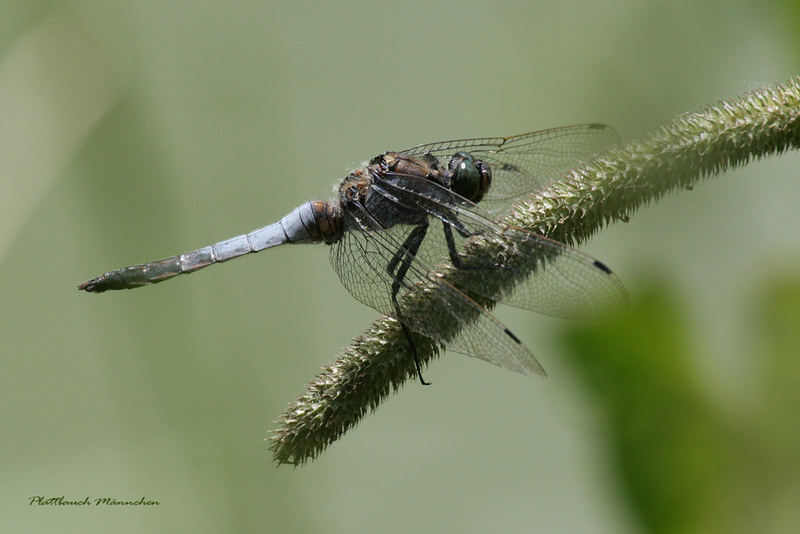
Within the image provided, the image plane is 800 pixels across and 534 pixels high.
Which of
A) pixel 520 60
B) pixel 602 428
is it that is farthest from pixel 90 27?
pixel 602 428

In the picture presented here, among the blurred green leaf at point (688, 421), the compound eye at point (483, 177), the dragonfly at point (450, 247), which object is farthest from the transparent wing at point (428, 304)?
the compound eye at point (483, 177)

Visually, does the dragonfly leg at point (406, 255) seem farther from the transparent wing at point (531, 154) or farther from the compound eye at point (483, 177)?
the transparent wing at point (531, 154)

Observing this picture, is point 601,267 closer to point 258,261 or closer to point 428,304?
point 428,304

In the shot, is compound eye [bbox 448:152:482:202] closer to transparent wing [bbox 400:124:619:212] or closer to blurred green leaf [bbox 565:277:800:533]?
transparent wing [bbox 400:124:619:212]

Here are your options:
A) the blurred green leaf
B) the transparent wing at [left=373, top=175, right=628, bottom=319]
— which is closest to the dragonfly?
the transparent wing at [left=373, top=175, right=628, bottom=319]

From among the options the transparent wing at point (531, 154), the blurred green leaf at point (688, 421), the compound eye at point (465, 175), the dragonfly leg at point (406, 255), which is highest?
the transparent wing at point (531, 154)

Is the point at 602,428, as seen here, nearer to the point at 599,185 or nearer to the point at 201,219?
the point at 599,185

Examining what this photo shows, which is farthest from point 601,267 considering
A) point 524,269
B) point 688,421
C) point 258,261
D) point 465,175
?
point 258,261
